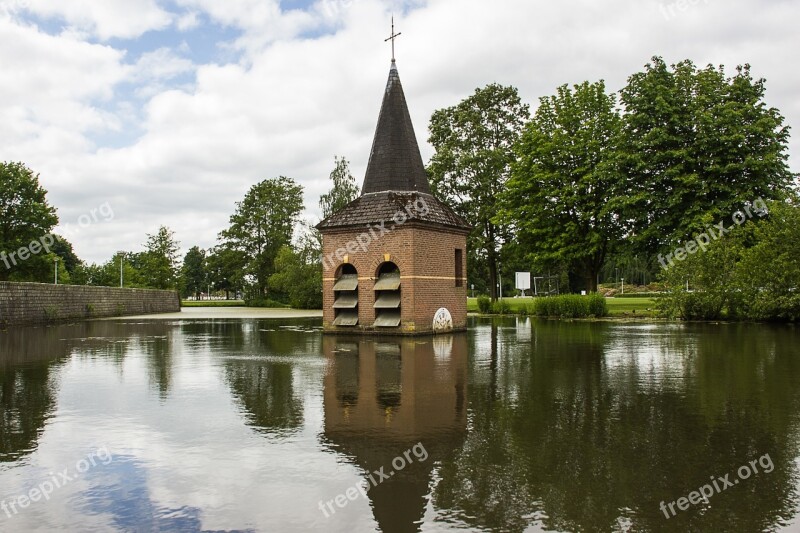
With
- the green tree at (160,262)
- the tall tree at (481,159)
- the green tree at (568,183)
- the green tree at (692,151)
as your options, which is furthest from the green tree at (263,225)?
the green tree at (692,151)

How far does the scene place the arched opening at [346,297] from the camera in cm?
2236

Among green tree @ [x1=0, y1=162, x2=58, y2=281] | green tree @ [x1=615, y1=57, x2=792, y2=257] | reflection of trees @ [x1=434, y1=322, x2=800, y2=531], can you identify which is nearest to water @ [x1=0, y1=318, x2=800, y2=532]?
reflection of trees @ [x1=434, y1=322, x2=800, y2=531]

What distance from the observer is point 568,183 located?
117 feet

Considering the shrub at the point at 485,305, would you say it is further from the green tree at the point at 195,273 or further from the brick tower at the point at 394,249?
the green tree at the point at 195,273

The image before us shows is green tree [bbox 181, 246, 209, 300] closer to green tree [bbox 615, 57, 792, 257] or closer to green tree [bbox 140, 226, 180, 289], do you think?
green tree [bbox 140, 226, 180, 289]

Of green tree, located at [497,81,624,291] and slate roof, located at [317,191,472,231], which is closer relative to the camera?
slate roof, located at [317,191,472,231]

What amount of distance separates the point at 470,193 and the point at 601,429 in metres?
37.2

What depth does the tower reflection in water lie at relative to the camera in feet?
16.3

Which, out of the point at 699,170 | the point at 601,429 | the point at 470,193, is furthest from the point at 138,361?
the point at 470,193

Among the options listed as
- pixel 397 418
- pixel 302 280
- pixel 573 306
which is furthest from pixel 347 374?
pixel 302 280

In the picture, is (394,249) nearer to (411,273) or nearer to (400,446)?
(411,273)

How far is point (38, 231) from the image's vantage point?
5362 centimetres

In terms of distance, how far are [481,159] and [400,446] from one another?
36.9 metres

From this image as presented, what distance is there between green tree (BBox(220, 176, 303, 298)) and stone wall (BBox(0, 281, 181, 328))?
20.9 metres
